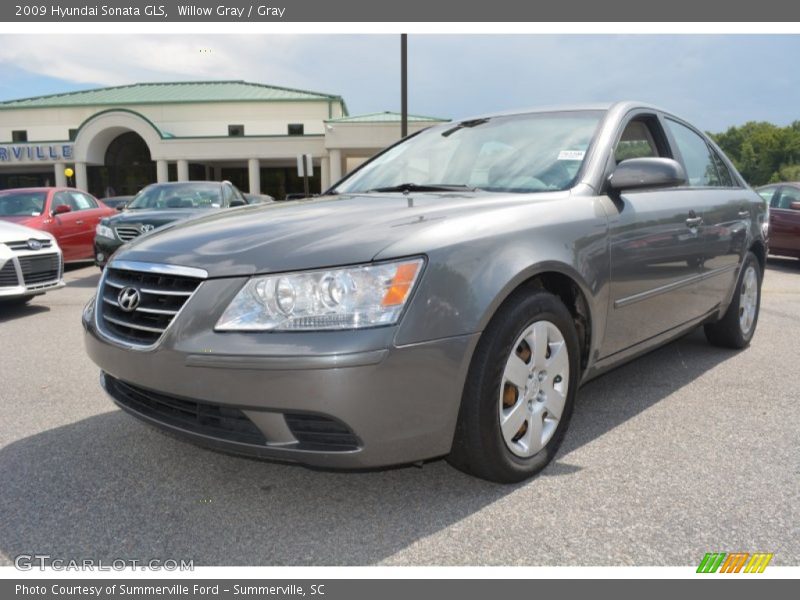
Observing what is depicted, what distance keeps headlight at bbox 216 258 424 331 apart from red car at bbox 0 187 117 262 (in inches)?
352

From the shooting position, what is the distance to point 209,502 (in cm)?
244

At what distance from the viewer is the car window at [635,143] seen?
134 inches

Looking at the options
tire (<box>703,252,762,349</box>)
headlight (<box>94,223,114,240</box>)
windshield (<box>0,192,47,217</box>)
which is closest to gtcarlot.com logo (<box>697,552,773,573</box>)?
tire (<box>703,252,762,349</box>)

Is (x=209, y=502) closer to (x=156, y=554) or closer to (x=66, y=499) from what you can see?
(x=156, y=554)

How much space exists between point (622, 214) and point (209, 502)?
2206 mm

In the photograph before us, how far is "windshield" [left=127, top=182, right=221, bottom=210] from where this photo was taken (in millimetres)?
9609

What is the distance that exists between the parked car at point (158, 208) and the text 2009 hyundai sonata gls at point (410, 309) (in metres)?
5.72

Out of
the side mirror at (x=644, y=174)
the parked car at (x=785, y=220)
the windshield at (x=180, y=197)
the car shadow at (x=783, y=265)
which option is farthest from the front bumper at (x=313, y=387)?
the car shadow at (x=783, y=265)

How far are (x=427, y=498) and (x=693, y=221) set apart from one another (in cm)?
227

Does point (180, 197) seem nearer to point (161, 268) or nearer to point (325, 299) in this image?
point (161, 268)

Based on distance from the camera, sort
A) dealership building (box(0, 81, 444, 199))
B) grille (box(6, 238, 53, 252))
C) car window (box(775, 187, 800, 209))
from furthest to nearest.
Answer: dealership building (box(0, 81, 444, 199)) < car window (box(775, 187, 800, 209)) < grille (box(6, 238, 53, 252))

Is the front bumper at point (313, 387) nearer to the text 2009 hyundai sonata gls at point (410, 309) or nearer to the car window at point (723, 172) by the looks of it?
the text 2009 hyundai sonata gls at point (410, 309)

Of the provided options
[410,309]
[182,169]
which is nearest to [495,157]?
[410,309]

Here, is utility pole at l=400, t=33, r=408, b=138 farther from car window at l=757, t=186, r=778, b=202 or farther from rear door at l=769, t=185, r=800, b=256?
rear door at l=769, t=185, r=800, b=256
